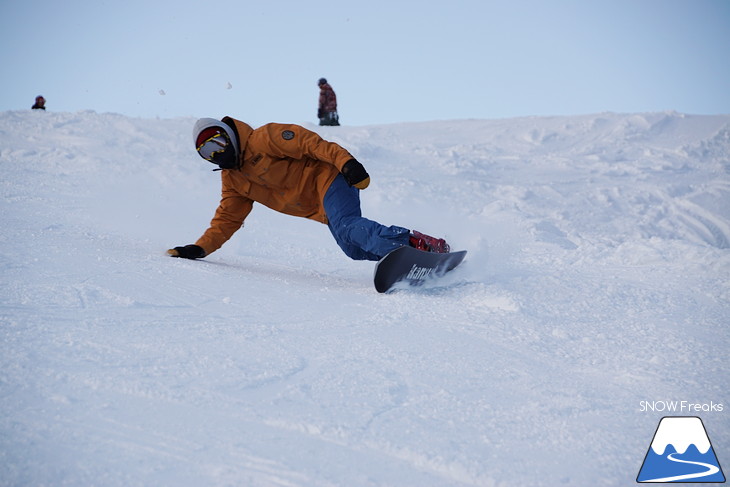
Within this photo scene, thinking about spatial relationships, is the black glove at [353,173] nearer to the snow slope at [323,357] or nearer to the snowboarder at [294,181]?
the snowboarder at [294,181]

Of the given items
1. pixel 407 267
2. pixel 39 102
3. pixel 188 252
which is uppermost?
pixel 39 102

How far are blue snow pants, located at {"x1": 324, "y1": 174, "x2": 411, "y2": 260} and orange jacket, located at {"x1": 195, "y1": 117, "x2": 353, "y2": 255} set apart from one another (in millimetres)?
99

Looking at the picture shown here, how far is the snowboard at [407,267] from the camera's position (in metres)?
2.87

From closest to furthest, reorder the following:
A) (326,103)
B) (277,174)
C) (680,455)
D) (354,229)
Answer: (680,455), (354,229), (277,174), (326,103)

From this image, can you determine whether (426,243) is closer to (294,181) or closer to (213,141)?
(294,181)

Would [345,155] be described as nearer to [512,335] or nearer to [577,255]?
[512,335]

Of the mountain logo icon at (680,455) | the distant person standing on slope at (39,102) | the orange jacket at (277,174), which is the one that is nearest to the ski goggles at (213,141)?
the orange jacket at (277,174)

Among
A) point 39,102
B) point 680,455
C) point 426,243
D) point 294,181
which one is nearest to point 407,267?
point 426,243

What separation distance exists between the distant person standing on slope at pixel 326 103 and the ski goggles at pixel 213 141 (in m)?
8.71

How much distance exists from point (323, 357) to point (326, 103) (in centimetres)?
1044

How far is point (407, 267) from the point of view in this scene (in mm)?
2967

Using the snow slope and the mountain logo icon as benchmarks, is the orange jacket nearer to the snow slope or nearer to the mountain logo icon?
the snow slope

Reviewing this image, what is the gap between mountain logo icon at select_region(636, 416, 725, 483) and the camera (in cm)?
135

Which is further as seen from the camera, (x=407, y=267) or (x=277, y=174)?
(x=277, y=174)
